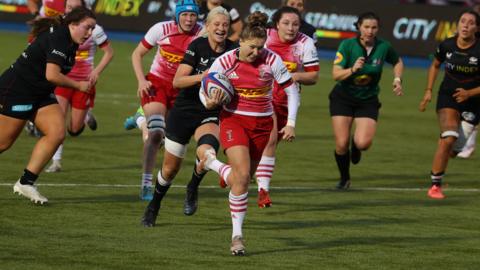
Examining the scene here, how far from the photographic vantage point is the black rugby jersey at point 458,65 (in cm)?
1612

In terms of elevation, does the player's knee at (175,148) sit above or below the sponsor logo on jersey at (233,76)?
below

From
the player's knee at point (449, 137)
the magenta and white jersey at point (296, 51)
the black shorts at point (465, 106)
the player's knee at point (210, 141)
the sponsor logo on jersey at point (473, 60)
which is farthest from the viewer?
the black shorts at point (465, 106)

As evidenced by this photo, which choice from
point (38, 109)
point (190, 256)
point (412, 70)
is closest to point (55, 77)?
point (38, 109)

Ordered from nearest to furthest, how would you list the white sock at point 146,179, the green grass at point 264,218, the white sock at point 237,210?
the green grass at point 264,218 < the white sock at point 237,210 < the white sock at point 146,179

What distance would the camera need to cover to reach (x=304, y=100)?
28812 millimetres

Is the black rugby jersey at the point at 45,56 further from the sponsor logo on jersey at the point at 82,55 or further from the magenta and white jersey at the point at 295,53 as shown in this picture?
the sponsor logo on jersey at the point at 82,55

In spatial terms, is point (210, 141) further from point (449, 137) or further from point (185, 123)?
point (449, 137)

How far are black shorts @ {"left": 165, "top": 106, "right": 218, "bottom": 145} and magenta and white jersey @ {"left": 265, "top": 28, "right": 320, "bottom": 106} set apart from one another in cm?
246

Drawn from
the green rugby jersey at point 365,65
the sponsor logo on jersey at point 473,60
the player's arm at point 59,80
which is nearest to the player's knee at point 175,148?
the player's arm at point 59,80

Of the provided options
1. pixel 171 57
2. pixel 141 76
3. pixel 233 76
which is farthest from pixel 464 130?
pixel 233 76

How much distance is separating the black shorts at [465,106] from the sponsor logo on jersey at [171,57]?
12.9ft

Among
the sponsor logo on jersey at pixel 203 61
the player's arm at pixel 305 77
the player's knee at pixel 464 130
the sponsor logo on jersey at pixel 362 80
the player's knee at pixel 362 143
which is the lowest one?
the player's knee at pixel 362 143

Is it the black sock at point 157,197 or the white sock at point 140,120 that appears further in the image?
the white sock at point 140,120

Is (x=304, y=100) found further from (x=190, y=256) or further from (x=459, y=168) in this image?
(x=190, y=256)
